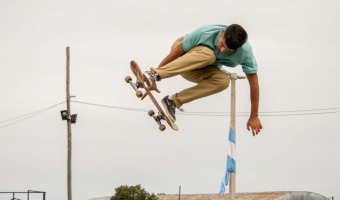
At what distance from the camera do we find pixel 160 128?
1226cm

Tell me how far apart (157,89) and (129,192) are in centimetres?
3012

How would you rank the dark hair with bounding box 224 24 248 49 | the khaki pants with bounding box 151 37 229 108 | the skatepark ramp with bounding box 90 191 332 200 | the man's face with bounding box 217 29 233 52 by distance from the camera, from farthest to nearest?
1. the skatepark ramp with bounding box 90 191 332 200
2. the khaki pants with bounding box 151 37 229 108
3. the man's face with bounding box 217 29 233 52
4. the dark hair with bounding box 224 24 248 49

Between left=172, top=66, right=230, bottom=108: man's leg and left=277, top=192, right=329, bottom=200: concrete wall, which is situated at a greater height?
left=172, top=66, right=230, bottom=108: man's leg

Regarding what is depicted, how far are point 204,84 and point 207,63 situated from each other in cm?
54

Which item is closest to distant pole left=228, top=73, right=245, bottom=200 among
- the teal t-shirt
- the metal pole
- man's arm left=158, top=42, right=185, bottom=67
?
the metal pole

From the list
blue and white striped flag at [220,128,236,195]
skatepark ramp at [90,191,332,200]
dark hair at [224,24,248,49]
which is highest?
dark hair at [224,24,248,49]

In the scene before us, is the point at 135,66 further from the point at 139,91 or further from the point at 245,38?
the point at 245,38

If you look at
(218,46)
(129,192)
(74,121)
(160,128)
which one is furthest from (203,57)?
(129,192)

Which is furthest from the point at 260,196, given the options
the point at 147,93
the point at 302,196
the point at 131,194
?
the point at 147,93

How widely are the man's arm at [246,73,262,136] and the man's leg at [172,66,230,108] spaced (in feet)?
1.07

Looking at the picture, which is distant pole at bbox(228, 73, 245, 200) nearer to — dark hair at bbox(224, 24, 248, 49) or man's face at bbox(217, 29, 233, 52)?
man's face at bbox(217, 29, 233, 52)

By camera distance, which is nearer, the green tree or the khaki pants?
the khaki pants

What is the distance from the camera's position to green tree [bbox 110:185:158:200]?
135 ft

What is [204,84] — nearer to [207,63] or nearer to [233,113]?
[207,63]
